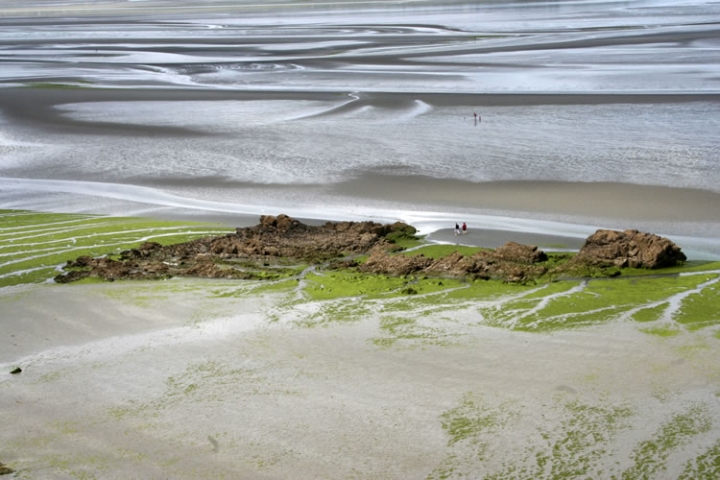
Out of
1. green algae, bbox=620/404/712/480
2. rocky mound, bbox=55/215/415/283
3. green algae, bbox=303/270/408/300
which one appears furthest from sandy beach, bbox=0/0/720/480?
rocky mound, bbox=55/215/415/283

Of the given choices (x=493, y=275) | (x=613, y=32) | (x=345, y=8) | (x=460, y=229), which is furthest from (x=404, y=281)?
(x=345, y=8)

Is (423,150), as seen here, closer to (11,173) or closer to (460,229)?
(460,229)

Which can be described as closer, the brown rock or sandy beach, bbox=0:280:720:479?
sandy beach, bbox=0:280:720:479

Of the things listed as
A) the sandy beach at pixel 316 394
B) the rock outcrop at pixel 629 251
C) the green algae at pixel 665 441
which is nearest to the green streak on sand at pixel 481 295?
the rock outcrop at pixel 629 251

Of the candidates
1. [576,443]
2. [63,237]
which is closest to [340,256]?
[63,237]

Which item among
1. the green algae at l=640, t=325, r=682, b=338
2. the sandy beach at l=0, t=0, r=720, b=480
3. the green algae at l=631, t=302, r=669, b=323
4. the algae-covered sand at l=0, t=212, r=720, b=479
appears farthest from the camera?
the green algae at l=631, t=302, r=669, b=323

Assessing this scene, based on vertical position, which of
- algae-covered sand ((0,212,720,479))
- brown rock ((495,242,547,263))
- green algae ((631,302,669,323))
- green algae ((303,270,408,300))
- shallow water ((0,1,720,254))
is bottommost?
algae-covered sand ((0,212,720,479))

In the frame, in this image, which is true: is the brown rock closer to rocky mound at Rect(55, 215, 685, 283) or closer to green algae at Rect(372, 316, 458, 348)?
rocky mound at Rect(55, 215, 685, 283)

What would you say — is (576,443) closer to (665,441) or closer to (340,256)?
(665,441)
